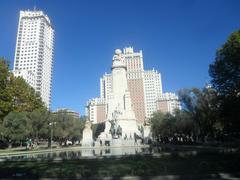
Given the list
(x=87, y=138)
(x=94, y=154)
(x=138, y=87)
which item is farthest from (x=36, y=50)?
(x=94, y=154)

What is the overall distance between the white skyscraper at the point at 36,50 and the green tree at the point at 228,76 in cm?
11710

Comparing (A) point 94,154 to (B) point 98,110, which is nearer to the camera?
(A) point 94,154

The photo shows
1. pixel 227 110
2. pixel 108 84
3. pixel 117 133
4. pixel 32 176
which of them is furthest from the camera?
pixel 108 84

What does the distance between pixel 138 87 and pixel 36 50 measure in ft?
224

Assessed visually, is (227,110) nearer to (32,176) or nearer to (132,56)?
(32,176)

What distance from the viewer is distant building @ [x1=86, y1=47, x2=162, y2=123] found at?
149 metres

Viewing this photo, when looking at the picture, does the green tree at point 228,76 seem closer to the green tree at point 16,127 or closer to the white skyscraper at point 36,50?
the green tree at point 16,127

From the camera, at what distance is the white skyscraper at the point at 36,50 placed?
13962cm

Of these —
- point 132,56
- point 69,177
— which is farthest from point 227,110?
point 132,56

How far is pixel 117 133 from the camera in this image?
48312mm

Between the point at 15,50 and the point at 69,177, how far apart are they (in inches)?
5893

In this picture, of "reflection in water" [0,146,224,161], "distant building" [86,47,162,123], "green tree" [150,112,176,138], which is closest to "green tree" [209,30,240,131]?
"reflection in water" [0,146,224,161]

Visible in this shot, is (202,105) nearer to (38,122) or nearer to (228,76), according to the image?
(228,76)

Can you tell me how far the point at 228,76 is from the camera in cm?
3322
